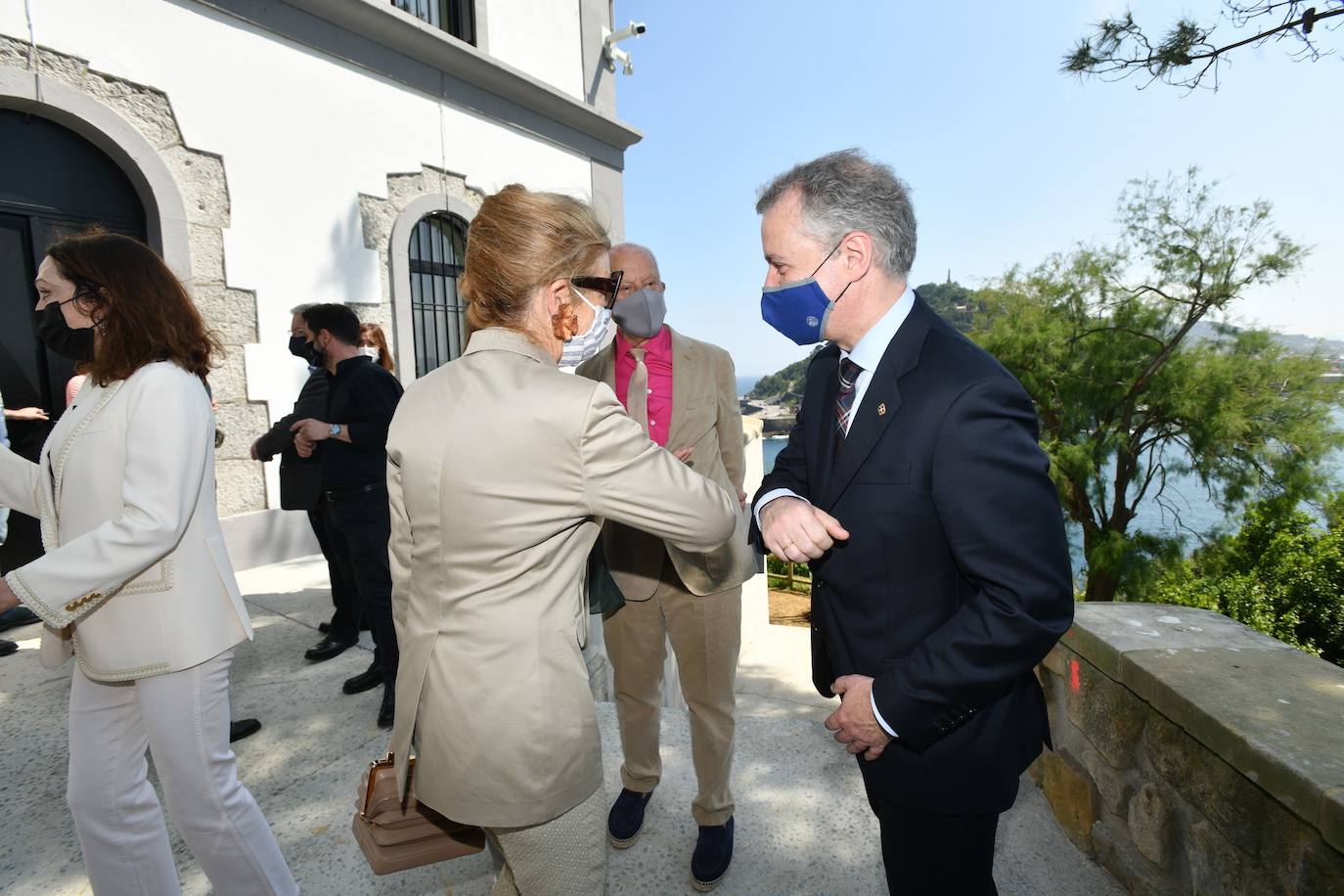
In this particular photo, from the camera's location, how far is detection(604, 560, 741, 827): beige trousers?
2.26m

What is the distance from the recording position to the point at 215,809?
169 centimetres

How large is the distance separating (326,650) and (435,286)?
506cm

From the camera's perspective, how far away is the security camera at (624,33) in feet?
31.7

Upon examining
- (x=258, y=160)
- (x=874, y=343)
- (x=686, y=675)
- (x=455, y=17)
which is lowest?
(x=686, y=675)

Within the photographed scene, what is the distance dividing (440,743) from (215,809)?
2.97ft

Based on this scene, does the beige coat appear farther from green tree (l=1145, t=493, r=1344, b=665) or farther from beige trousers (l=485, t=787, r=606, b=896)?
green tree (l=1145, t=493, r=1344, b=665)

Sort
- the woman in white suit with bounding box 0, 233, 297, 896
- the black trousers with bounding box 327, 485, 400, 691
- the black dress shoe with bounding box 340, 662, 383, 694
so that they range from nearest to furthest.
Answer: the woman in white suit with bounding box 0, 233, 297, 896
the black trousers with bounding box 327, 485, 400, 691
the black dress shoe with bounding box 340, 662, 383, 694

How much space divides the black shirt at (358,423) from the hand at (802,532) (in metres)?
2.47

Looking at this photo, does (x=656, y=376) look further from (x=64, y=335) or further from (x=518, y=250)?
(x=64, y=335)

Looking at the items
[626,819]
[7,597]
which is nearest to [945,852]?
[626,819]

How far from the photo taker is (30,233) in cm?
483

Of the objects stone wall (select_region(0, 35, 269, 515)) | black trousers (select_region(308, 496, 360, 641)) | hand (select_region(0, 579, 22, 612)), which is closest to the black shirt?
black trousers (select_region(308, 496, 360, 641))

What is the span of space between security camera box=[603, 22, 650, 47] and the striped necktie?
10006 millimetres

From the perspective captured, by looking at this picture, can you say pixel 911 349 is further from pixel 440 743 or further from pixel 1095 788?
pixel 1095 788
